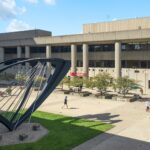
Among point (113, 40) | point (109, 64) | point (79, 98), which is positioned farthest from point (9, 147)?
point (109, 64)

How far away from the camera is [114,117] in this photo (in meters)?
33.3

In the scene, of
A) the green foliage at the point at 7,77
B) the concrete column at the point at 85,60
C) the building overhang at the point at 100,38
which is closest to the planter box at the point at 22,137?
the building overhang at the point at 100,38

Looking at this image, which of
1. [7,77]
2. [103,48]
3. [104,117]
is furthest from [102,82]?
[7,77]

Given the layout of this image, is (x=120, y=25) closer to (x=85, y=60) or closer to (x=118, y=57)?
(x=85, y=60)

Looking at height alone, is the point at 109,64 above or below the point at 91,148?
above

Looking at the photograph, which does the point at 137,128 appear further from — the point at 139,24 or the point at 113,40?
the point at 139,24

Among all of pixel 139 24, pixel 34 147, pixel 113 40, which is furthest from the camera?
pixel 139 24

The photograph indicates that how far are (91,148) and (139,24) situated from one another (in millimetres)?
48195

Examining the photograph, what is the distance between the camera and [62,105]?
41.1 m

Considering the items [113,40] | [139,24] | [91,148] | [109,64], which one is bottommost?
[91,148]

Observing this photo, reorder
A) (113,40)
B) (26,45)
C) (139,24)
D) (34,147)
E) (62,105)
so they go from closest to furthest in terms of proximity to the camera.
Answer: (34,147) → (62,105) → (113,40) → (139,24) → (26,45)

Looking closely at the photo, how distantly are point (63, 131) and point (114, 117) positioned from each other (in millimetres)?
8642

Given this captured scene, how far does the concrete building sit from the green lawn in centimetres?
2531

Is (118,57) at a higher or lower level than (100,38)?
lower
